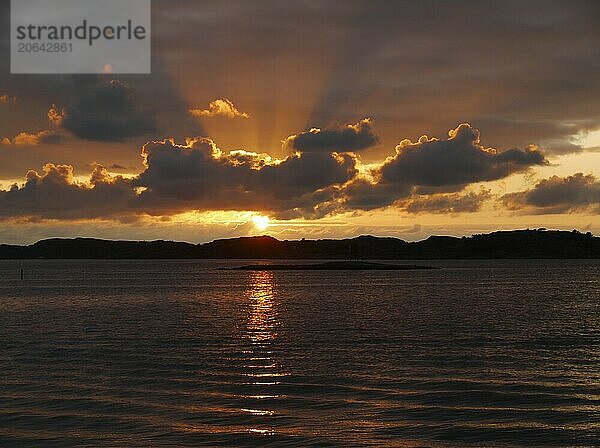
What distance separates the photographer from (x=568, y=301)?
8169 cm

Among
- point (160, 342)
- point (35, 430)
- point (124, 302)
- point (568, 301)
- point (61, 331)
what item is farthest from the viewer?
point (124, 302)

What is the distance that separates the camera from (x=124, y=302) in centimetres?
8756

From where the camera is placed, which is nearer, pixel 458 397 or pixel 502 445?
pixel 502 445

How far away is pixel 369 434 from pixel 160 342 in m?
24.9

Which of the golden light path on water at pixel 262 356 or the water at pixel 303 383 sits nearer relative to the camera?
the water at pixel 303 383

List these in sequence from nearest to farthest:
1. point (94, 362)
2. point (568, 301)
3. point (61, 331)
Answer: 1. point (94, 362)
2. point (61, 331)
3. point (568, 301)

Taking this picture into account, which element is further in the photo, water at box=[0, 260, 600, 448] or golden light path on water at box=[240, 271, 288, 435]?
golden light path on water at box=[240, 271, 288, 435]

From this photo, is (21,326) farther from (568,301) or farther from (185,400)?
(568,301)

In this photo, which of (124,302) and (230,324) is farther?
(124,302)

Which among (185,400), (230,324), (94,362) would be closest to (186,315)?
(230,324)

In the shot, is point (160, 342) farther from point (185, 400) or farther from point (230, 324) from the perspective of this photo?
A: point (185, 400)

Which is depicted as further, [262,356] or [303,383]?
[262,356]

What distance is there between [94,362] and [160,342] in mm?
8454

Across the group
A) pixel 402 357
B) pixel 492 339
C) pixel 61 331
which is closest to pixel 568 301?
pixel 492 339
